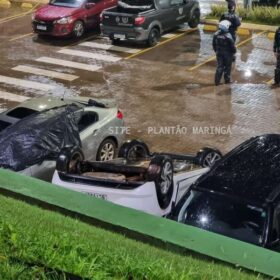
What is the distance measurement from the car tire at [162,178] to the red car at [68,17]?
12.4 m

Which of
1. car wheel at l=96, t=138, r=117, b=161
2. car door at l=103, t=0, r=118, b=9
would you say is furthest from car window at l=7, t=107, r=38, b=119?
car door at l=103, t=0, r=118, b=9

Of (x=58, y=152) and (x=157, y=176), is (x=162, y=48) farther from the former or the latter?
(x=157, y=176)

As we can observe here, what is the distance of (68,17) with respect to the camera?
69.1 feet

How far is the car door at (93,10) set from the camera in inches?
857

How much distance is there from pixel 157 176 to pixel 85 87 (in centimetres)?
817

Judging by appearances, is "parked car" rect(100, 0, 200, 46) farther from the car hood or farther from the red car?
the car hood

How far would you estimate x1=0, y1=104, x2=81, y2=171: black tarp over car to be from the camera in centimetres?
1077

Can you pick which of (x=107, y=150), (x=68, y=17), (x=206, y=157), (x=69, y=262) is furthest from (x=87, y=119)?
(x=68, y=17)

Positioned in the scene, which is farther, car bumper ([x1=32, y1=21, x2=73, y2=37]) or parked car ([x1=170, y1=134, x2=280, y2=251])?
Result: car bumper ([x1=32, y1=21, x2=73, y2=37])

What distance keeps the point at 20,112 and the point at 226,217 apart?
5.91 meters

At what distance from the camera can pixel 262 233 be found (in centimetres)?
786

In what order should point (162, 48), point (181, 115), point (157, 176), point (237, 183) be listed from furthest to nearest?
point (162, 48)
point (181, 115)
point (157, 176)
point (237, 183)

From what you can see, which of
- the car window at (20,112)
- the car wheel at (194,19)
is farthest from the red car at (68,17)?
the car window at (20,112)

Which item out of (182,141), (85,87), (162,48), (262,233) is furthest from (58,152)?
(162,48)
